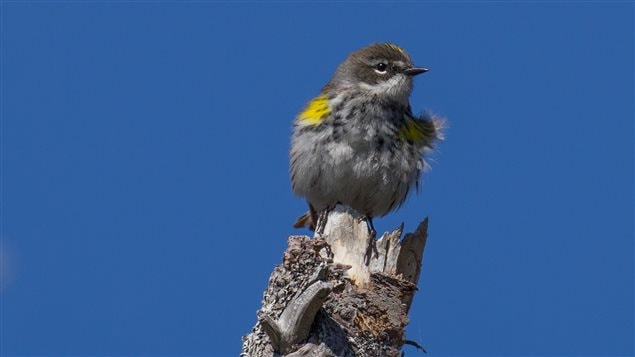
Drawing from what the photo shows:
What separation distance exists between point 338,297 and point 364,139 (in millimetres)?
3830

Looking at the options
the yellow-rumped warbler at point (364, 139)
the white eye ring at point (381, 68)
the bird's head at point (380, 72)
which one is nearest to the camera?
the yellow-rumped warbler at point (364, 139)

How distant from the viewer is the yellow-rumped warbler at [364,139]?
11.0m

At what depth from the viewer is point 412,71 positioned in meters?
11.8

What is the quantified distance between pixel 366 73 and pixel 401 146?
1187mm

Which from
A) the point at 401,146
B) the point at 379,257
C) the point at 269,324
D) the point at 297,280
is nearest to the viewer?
the point at 269,324

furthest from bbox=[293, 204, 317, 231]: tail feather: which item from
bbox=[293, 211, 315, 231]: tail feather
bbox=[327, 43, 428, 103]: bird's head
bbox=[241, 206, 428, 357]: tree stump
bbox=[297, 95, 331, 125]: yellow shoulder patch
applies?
bbox=[241, 206, 428, 357]: tree stump

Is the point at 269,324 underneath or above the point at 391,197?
underneath

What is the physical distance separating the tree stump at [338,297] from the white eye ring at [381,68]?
3.96 metres

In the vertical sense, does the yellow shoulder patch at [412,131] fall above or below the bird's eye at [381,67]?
below

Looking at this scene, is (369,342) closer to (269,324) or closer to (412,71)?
(269,324)

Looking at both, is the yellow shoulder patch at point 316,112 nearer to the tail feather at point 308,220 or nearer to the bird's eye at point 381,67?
the bird's eye at point 381,67

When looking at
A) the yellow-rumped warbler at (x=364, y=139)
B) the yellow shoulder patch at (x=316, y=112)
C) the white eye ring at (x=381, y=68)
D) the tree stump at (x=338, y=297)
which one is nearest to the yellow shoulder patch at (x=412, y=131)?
the yellow-rumped warbler at (x=364, y=139)

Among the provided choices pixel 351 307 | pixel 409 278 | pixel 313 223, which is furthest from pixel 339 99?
pixel 351 307

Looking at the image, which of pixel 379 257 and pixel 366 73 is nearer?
pixel 379 257
